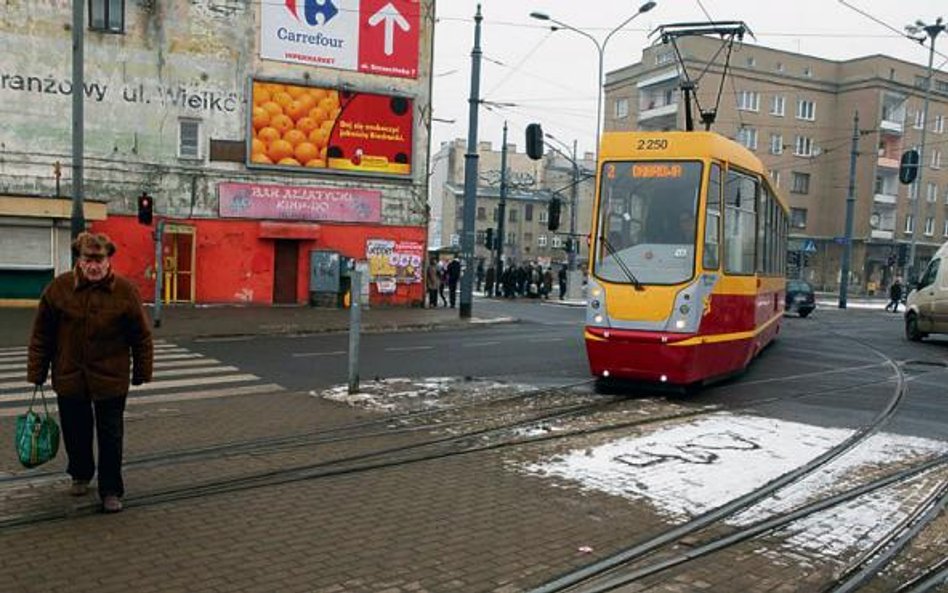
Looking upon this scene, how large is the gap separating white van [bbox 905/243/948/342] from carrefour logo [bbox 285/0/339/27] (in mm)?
19055

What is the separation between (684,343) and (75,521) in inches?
286

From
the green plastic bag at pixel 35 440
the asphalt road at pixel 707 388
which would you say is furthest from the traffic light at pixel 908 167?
the green plastic bag at pixel 35 440

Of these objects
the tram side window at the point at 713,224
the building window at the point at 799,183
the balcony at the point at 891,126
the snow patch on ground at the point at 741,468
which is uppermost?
the balcony at the point at 891,126

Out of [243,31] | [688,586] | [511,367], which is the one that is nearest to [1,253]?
[243,31]

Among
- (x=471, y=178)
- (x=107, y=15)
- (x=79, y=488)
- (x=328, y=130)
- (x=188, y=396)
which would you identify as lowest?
(x=188, y=396)

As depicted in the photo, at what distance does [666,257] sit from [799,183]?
59.2m

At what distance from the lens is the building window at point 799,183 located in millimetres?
64062

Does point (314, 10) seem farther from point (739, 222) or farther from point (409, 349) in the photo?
point (739, 222)

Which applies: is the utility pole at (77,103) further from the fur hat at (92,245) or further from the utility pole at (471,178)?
the fur hat at (92,245)

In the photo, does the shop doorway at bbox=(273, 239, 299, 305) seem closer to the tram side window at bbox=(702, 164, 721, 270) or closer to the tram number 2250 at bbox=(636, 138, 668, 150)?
the tram number 2250 at bbox=(636, 138, 668, 150)

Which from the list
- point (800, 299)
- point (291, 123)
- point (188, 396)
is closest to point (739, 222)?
point (188, 396)

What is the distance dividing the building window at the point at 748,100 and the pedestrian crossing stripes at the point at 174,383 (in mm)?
53690

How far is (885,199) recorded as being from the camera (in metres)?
65.1

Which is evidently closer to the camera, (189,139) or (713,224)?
(713,224)
